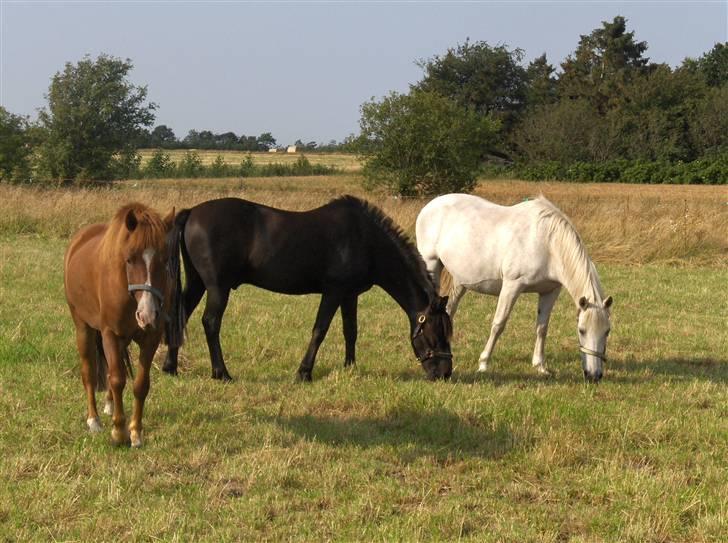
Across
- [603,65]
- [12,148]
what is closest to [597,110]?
[603,65]

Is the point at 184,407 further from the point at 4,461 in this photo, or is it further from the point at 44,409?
the point at 4,461

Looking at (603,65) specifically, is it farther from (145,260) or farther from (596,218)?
(145,260)

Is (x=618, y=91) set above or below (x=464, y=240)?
above

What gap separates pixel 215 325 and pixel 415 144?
18096mm

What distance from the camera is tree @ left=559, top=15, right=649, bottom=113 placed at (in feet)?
195

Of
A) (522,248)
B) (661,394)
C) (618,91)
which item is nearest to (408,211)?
(522,248)

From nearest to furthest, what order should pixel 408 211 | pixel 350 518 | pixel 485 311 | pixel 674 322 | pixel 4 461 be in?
pixel 350 518 → pixel 4 461 → pixel 674 322 → pixel 485 311 → pixel 408 211

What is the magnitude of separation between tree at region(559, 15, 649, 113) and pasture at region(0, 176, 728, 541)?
54.2 metres

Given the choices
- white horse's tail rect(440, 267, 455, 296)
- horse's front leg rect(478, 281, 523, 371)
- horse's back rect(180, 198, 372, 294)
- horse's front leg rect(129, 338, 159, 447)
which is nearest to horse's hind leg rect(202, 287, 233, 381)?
horse's back rect(180, 198, 372, 294)

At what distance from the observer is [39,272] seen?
11.7 metres

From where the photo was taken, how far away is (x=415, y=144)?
79.0 feet

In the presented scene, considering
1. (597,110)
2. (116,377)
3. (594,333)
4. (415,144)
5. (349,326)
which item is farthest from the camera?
(597,110)

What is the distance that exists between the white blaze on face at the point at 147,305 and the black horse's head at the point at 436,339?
2.90 meters

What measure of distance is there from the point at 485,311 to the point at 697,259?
716 centimetres
